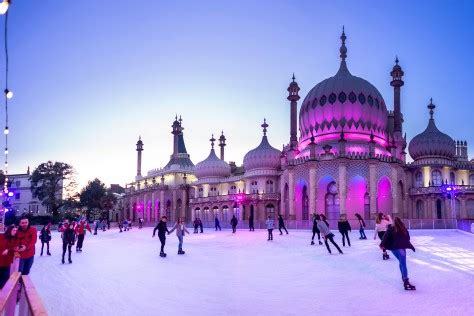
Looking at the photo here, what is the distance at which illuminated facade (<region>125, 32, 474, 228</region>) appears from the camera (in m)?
49.8

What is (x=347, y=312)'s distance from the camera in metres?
8.52

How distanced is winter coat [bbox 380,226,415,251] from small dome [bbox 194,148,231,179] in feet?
215

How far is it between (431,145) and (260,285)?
52012mm

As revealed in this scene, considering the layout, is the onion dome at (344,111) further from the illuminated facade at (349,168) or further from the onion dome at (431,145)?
the onion dome at (431,145)

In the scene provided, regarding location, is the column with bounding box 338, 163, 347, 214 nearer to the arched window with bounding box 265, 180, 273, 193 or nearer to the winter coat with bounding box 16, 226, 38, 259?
the arched window with bounding box 265, 180, 273, 193

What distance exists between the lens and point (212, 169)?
76188 millimetres

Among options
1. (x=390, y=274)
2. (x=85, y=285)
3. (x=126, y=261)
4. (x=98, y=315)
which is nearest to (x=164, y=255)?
(x=126, y=261)

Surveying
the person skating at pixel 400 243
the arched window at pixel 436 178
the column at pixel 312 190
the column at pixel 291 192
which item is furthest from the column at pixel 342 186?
the person skating at pixel 400 243

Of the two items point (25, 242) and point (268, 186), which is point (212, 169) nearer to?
point (268, 186)

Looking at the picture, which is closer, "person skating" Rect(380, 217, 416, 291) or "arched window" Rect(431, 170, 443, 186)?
"person skating" Rect(380, 217, 416, 291)

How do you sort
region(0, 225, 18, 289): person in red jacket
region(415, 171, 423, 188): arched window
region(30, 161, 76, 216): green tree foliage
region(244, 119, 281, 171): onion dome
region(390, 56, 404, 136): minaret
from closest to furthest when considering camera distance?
region(0, 225, 18, 289): person in red jacket, region(415, 171, 423, 188): arched window, region(390, 56, 404, 136): minaret, region(244, 119, 281, 171): onion dome, region(30, 161, 76, 216): green tree foliage

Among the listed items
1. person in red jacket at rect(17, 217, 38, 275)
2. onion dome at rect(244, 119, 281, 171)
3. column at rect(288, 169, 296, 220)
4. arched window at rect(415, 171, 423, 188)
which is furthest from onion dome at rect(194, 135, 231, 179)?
person in red jacket at rect(17, 217, 38, 275)

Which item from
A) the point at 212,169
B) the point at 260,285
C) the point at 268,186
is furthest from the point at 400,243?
the point at 212,169

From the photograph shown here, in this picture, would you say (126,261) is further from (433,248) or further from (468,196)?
(468,196)
